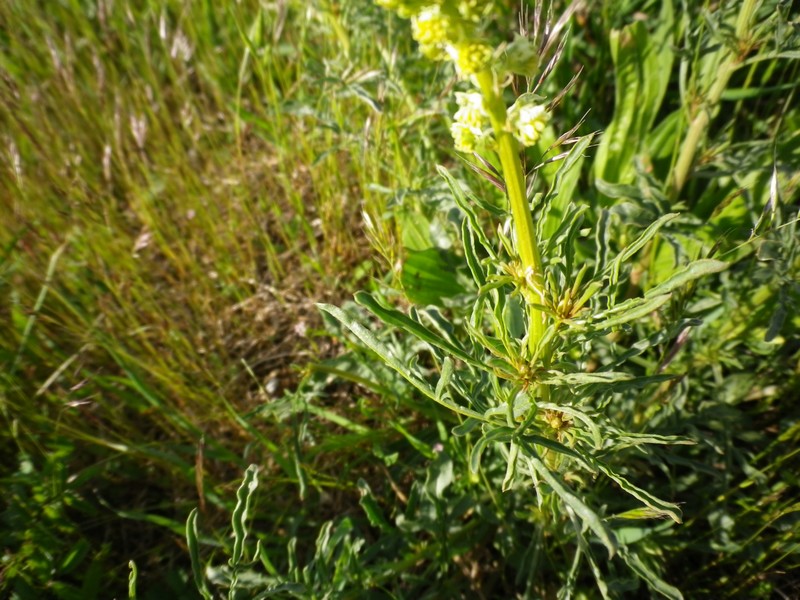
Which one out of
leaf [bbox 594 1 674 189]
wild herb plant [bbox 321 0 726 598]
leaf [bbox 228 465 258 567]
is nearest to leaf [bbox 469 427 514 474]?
wild herb plant [bbox 321 0 726 598]

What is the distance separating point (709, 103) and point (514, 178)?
3.01ft

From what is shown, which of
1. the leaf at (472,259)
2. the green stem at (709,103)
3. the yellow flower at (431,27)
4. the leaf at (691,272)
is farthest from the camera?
the green stem at (709,103)

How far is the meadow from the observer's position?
3.60 ft

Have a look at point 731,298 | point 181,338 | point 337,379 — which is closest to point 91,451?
point 181,338

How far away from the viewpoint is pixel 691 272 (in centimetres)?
94

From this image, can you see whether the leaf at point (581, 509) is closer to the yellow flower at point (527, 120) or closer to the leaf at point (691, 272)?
the leaf at point (691, 272)

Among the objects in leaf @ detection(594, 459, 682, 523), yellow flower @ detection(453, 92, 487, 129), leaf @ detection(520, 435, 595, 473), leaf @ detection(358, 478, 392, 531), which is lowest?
leaf @ detection(358, 478, 392, 531)

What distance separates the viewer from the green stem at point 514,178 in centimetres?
85

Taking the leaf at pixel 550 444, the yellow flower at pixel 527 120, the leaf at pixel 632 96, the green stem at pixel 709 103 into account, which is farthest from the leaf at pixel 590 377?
the leaf at pixel 632 96

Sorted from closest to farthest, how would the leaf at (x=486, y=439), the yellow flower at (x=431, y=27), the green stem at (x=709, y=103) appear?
the yellow flower at (x=431, y=27) < the leaf at (x=486, y=439) < the green stem at (x=709, y=103)

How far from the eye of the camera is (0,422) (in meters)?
1.96

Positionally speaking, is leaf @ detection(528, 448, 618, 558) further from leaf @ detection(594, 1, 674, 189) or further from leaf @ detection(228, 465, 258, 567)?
leaf @ detection(594, 1, 674, 189)

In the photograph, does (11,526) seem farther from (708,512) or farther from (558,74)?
(558,74)

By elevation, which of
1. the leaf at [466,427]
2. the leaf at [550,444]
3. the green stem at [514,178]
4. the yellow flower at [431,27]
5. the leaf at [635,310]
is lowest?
the leaf at [550,444]
